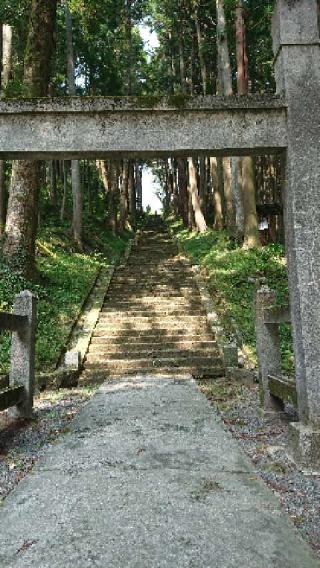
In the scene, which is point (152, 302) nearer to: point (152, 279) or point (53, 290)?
point (152, 279)

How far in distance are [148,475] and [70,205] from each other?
26.0m

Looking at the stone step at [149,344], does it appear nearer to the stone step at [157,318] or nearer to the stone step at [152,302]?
the stone step at [157,318]

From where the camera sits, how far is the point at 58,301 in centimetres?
1103

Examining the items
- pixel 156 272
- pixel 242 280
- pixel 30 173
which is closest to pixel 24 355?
pixel 30 173

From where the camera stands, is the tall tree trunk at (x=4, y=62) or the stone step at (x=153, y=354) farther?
the tall tree trunk at (x=4, y=62)

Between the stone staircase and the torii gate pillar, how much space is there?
469 cm

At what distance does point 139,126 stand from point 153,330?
6819mm

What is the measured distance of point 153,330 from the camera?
10398 mm

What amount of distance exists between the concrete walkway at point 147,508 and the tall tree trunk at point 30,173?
661 centimetres

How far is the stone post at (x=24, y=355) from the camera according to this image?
5.55 metres

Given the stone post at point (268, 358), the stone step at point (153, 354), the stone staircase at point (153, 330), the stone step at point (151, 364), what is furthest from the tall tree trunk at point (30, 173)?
the stone post at point (268, 358)

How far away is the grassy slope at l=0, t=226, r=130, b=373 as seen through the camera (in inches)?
350

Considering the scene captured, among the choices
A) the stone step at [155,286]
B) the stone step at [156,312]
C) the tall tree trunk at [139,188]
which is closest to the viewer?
the stone step at [156,312]

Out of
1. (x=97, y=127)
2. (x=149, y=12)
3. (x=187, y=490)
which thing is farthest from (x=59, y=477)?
(x=149, y=12)
